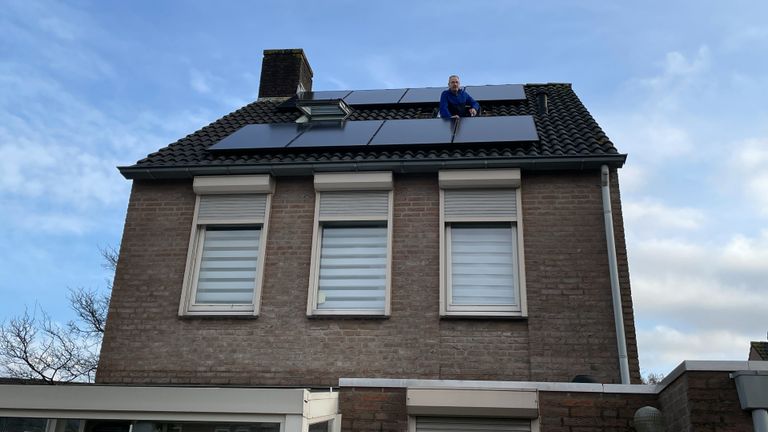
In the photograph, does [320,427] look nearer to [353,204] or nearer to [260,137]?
[353,204]

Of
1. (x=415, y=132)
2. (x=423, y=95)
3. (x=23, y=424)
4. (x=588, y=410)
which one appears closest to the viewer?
(x=23, y=424)

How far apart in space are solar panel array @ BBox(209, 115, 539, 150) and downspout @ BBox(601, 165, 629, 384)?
52.4 inches

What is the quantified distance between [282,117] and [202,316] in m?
5.24

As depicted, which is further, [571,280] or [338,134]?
[338,134]

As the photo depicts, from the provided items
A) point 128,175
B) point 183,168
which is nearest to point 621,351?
point 183,168

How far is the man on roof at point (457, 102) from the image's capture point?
1217 cm

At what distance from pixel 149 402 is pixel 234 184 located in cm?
464

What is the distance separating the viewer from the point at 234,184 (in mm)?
9914

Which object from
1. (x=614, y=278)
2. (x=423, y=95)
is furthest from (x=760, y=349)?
(x=614, y=278)

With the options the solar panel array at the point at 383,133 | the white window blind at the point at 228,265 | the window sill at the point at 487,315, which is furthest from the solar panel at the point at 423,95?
the window sill at the point at 487,315

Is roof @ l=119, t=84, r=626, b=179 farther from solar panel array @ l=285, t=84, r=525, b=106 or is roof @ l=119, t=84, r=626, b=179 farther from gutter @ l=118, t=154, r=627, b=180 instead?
solar panel array @ l=285, t=84, r=525, b=106

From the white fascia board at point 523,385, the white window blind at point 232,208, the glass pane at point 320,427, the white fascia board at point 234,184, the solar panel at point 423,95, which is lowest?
the glass pane at point 320,427

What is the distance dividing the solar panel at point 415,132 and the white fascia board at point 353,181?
788 millimetres

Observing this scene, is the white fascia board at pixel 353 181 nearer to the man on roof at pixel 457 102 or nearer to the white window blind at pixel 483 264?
the white window blind at pixel 483 264
